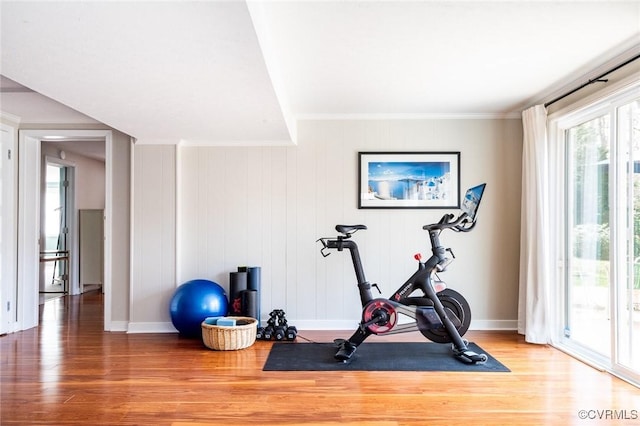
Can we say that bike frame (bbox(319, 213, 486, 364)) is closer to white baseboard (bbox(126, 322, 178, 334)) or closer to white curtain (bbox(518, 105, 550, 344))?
white curtain (bbox(518, 105, 550, 344))

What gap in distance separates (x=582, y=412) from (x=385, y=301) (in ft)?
5.08

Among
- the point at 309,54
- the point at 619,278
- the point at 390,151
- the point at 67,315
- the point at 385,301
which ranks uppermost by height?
the point at 309,54

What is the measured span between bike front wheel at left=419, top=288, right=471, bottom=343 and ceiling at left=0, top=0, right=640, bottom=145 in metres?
1.91

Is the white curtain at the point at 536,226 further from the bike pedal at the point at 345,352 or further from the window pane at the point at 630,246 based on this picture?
the bike pedal at the point at 345,352

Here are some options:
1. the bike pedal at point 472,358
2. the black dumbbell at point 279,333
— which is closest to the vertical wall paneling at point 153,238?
the black dumbbell at point 279,333

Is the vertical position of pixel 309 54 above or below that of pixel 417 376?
above

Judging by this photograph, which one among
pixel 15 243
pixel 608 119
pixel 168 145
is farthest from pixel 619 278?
pixel 15 243

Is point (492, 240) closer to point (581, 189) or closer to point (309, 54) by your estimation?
point (581, 189)

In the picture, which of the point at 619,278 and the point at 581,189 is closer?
the point at 619,278

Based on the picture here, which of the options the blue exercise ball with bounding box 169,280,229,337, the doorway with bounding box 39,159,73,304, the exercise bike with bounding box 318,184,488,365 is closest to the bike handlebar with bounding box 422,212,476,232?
the exercise bike with bounding box 318,184,488,365

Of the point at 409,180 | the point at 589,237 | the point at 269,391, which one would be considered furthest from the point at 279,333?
the point at 589,237

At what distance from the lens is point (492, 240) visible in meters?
4.61

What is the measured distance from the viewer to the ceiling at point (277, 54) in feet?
6.45

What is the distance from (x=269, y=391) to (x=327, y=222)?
214 centimetres
